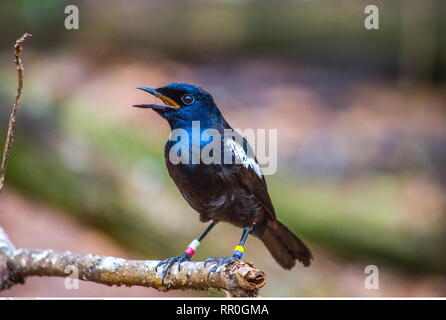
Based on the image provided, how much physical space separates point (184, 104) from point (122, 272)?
440 millimetres

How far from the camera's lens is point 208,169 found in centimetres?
133

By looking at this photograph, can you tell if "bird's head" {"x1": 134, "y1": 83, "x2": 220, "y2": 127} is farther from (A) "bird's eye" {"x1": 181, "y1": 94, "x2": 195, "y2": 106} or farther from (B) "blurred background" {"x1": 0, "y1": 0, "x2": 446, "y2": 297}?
(B) "blurred background" {"x1": 0, "y1": 0, "x2": 446, "y2": 297}

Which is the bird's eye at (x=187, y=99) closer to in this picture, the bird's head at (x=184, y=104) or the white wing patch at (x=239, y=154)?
the bird's head at (x=184, y=104)

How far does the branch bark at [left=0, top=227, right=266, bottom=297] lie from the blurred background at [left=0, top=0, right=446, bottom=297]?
21.6 inches

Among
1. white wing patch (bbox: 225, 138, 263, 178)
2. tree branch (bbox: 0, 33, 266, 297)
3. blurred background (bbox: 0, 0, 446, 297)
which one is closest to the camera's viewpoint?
tree branch (bbox: 0, 33, 266, 297)

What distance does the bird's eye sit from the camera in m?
1.33

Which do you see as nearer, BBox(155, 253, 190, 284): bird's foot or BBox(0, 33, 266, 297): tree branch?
BBox(0, 33, 266, 297): tree branch

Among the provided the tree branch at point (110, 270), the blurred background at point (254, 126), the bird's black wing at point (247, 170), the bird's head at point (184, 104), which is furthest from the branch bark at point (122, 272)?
the blurred background at point (254, 126)

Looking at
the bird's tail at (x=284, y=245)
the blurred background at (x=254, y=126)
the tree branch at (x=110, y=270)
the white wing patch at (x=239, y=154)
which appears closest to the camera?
the tree branch at (x=110, y=270)

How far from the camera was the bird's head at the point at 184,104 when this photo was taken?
1333 mm

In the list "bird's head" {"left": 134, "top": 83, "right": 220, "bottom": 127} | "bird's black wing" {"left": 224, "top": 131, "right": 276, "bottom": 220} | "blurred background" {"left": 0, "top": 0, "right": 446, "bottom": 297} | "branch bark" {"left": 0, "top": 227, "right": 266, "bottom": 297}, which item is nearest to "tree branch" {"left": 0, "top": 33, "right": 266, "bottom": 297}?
"branch bark" {"left": 0, "top": 227, "right": 266, "bottom": 297}

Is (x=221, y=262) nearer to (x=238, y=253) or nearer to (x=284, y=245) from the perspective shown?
(x=238, y=253)

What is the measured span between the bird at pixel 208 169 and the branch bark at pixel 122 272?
26 mm
